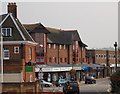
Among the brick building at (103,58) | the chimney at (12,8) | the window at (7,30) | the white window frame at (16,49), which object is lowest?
→ the brick building at (103,58)

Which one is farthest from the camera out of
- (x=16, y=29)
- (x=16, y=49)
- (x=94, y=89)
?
(x=16, y=29)

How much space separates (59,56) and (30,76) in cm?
→ 3779

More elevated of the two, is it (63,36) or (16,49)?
(63,36)

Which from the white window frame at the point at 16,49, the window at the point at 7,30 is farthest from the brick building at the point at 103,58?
the white window frame at the point at 16,49

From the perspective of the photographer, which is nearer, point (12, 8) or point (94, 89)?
point (94, 89)

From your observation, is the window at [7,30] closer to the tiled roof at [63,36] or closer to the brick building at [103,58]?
the tiled roof at [63,36]

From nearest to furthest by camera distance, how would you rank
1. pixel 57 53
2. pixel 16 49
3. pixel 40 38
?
pixel 16 49 < pixel 40 38 < pixel 57 53

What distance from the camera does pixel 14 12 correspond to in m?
62.8

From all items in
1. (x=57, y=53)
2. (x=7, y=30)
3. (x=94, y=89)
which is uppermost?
(x=7, y=30)

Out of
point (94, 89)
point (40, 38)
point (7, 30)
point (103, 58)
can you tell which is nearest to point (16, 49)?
point (7, 30)

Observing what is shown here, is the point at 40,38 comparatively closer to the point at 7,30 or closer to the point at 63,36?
the point at 7,30

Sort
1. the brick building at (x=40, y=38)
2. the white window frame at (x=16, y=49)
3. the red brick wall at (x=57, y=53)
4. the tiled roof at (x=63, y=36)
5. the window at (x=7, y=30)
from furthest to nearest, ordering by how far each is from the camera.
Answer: the tiled roof at (x=63, y=36), the red brick wall at (x=57, y=53), the brick building at (x=40, y=38), the window at (x=7, y=30), the white window frame at (x=16, y=49)

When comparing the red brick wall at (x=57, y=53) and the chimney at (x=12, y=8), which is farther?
the red brick wall at (x=57, y=53)

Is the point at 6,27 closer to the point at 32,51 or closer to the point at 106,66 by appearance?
the point at 32,51
